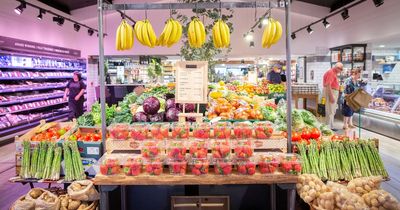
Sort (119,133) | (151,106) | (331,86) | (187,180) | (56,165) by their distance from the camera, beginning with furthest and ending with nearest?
(331,86) → (56,165) → (151,106) → (119,133) → (187,180)

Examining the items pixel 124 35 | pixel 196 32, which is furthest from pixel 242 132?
pixel 124 35

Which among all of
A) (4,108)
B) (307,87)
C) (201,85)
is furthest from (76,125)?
(307,87)

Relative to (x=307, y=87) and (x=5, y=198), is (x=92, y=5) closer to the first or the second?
(x=307, y=87)

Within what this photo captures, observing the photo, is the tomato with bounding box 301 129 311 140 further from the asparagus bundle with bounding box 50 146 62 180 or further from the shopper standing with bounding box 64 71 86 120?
the shopper standing with bounding box 64 71 86 120

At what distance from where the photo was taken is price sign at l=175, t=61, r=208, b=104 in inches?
124

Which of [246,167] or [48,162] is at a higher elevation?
[246,167]

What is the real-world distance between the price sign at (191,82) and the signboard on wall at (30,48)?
20.2ft

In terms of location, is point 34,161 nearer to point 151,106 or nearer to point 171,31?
point 151,106

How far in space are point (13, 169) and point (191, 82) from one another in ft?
13.8

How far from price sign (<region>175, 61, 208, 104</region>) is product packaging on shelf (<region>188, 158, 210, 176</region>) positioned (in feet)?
2.32

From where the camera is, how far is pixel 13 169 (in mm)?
5695

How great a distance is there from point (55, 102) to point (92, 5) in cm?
455

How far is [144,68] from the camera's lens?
14.3 meters

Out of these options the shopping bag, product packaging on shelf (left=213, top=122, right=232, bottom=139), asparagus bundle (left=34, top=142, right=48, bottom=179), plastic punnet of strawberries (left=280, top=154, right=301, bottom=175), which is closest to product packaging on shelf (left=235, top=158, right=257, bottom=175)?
plastic punnet of strawberries (left=280, top=154, right=301, bottom=175)
